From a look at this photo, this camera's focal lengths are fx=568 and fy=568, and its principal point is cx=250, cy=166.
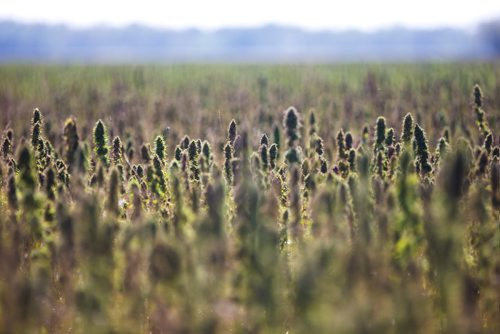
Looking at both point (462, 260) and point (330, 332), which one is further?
point (462, 260)

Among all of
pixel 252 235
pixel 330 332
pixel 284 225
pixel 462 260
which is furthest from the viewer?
pixel 284 225

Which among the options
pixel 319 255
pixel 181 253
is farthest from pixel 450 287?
pixel 181 253

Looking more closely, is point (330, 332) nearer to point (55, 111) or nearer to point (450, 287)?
point (450, 287)

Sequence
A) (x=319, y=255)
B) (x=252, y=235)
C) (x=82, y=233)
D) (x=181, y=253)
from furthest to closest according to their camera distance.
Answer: (x=252, y=235) → (x=82, y=233) → (x=181, y=253) → (x=319, y=255)

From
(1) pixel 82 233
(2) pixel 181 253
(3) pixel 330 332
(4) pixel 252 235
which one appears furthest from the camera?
(4) pixel 252 235

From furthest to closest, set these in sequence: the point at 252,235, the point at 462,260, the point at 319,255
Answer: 1. the point at 462,260
2. the point at 252,235
3. the point at 319,255

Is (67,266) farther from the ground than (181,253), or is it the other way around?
(181,253)

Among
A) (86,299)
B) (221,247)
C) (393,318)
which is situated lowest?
(393,318)

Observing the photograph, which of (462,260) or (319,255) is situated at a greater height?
(319,255)

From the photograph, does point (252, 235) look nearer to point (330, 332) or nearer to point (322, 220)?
point (322, 220)

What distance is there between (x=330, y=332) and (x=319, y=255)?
35 cm

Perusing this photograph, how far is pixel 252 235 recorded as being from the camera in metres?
3.17

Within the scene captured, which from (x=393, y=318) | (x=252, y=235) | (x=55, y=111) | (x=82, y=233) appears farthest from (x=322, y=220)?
(x=55, y=111)

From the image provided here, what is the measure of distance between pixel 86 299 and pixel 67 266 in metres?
Answer: 0.63
